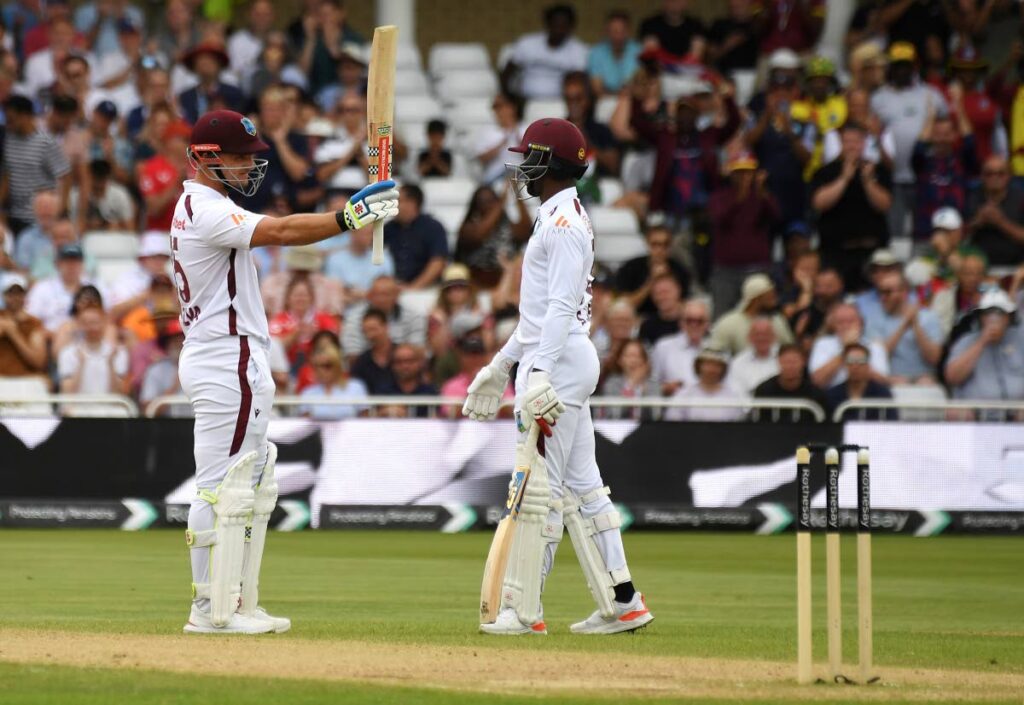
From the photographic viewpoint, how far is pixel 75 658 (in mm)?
7941

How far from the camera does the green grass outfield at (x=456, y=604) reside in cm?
730

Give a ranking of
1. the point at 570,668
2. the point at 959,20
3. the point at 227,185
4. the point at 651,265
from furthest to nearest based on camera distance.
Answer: the point at 959,20
the point at 651,265
the point at 227,185
the point at 570,668

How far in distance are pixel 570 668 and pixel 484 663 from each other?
1.27ft

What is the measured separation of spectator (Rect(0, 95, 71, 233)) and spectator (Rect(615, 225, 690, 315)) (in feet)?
20.1

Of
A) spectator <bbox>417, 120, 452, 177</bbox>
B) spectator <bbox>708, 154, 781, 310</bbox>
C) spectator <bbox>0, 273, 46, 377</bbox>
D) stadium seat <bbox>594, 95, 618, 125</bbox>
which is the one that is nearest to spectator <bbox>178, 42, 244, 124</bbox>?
spectator <bbox>417, 120, 452, 177</bbox>

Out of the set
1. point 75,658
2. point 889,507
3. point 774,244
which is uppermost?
point 774,244

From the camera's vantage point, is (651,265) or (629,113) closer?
(651,265)

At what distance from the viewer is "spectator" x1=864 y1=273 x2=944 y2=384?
59.2 feet

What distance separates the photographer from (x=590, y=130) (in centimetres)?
2094

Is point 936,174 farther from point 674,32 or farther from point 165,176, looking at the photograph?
point 165,176

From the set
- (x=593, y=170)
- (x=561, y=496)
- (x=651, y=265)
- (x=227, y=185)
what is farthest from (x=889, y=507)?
(x=227, y=185)

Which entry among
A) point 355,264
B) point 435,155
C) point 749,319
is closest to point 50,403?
point 355,264

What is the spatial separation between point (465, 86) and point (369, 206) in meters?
14.5

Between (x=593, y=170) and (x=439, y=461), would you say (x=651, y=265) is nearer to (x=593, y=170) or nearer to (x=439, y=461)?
(x=593, y=170)
